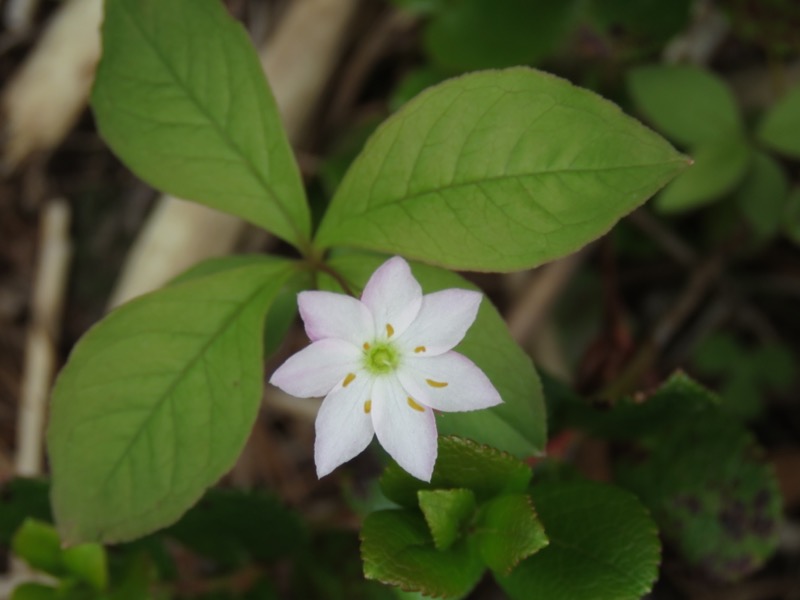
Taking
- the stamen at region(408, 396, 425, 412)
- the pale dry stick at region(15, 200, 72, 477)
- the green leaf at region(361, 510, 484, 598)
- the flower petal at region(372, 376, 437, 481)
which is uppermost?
the stamen at region(408, 396, 425, 412)

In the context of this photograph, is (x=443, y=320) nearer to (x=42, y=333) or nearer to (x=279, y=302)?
(x=279, y=302)

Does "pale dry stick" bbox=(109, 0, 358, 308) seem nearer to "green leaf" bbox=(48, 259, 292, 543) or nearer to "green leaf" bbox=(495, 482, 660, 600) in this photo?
"green leaf" bbox=(48, 259, 292, 543)

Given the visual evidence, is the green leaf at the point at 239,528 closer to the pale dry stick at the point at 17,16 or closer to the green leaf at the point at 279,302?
the green leaf at the point at 279,302

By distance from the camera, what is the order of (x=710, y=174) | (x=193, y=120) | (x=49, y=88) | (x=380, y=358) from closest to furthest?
(x=380, y=358), (x=193, y=120), (x=710, y=174), (x=49, y=88)

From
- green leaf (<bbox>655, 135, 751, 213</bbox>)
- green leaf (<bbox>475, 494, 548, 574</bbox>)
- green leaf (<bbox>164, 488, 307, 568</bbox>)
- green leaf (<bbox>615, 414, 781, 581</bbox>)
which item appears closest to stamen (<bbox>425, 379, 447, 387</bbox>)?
green leaf (<bbox>475, 494, 548, 574</bbox>)

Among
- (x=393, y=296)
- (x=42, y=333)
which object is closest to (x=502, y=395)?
(x=393, y=296)

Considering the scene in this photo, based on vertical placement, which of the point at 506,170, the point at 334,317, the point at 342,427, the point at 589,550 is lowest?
the point at 589,550

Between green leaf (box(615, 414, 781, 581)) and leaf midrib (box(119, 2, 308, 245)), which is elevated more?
leaf midrib (box(119, 2, 308, 245))

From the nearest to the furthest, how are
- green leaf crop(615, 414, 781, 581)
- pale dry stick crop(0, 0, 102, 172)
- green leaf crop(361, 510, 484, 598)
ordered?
green leaf crop(361, 510, 484, 598) < green leaf crop(615, 414, 781, 581) < pale dry stick crop(0, 0, 102, 172)
